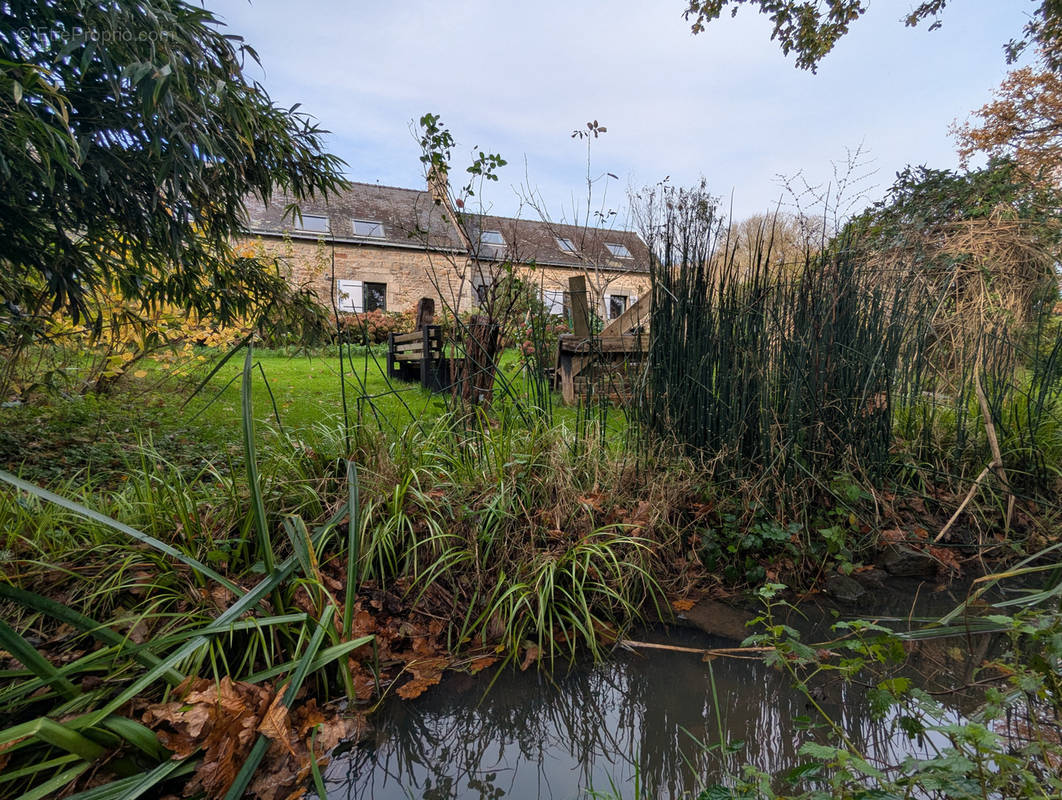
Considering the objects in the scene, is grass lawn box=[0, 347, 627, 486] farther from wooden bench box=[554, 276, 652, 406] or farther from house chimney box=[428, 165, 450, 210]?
house chimney box=[428, 165, 450, 210]

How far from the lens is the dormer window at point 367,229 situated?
17031 millimetres

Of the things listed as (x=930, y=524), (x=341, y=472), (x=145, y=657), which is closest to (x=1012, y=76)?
(x=930, y=524)

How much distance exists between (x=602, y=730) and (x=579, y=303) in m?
2.57

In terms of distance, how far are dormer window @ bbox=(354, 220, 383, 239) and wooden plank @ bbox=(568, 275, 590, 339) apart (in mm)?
14059

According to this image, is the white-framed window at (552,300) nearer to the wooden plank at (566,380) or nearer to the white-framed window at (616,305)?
the white-framed window at (616,305)

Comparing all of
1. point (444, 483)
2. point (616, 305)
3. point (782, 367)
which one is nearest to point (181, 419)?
point (444, 483)

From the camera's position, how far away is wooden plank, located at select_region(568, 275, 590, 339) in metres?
3.25

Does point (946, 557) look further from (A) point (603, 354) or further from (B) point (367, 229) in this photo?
(B) point (367, 229)

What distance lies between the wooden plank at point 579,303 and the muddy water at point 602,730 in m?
1.61

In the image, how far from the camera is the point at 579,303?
3.54 meters

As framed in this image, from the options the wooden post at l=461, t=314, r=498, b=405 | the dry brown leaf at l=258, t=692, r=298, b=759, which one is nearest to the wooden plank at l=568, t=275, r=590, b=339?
the wooden post at l=461, t=314, r=498, b=405

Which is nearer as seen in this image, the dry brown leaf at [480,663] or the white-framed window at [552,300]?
the dry brown leaf at [480,663]

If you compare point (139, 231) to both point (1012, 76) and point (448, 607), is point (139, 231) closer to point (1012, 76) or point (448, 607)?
point (448, 607)

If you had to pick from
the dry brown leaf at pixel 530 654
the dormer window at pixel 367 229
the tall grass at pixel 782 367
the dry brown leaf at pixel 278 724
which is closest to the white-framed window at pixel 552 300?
the tall grass at pixel 782 367
